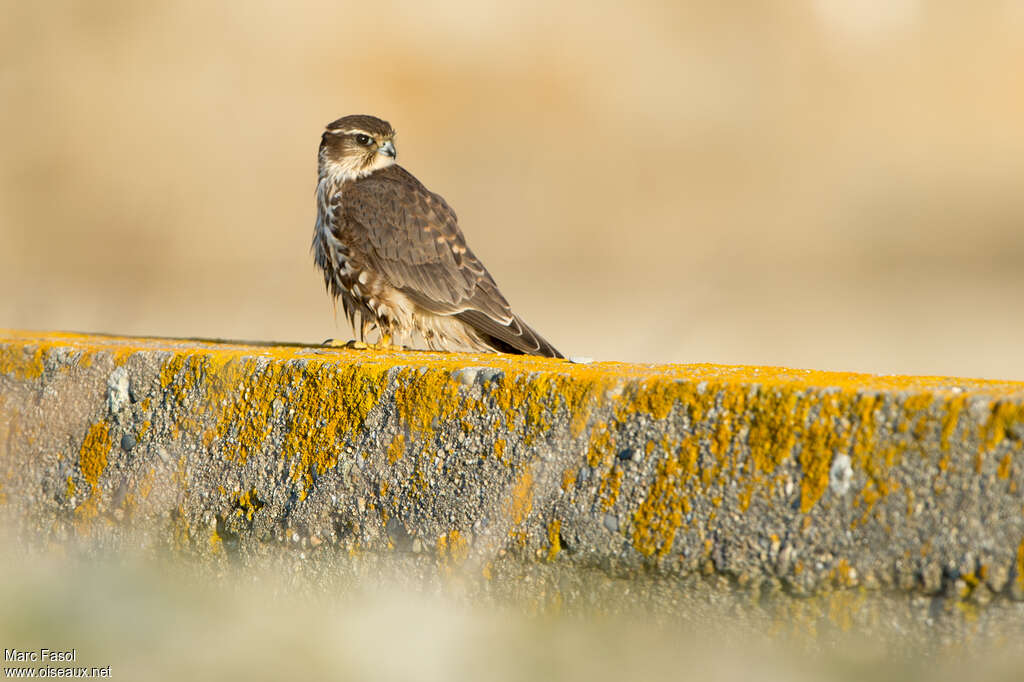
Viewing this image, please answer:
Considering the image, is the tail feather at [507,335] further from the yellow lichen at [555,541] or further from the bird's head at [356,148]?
the yellow lichen at [555,541]

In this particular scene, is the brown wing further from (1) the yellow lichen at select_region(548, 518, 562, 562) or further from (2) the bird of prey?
(1) the yellow lichen at select_region(548, 518, 562, 562)

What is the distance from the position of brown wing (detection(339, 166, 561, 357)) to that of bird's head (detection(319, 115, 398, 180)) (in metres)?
0.22

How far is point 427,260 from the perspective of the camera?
13.5 feet

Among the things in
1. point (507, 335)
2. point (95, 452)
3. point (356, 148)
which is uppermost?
point (356, 148)

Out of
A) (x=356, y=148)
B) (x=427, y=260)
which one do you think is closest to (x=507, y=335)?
(x=427, y=260)

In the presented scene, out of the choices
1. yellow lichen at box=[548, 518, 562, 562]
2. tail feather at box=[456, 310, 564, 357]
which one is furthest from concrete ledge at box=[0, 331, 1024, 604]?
tail feather at box=[456, 310, 564, 357]

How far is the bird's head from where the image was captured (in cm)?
455

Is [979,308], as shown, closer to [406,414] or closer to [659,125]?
[659,125]

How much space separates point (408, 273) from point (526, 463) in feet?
6.48

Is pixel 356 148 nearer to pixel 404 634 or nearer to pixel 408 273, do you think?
pixel 408 273

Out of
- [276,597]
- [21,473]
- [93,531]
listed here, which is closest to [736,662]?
[276,597]

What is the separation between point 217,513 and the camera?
8.25ft

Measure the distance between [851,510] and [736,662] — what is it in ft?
1.02

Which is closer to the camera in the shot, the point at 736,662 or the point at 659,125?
the point at 736,662
